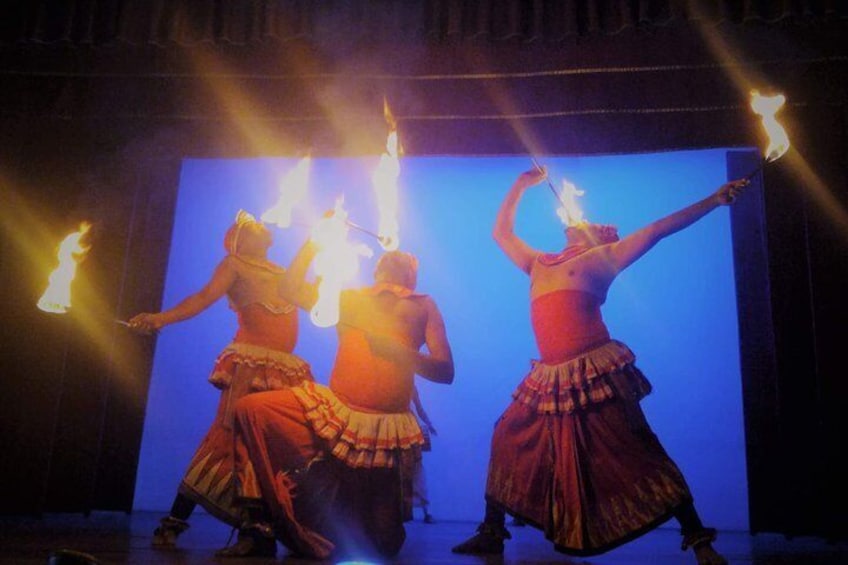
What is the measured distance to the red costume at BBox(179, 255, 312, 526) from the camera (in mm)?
3152

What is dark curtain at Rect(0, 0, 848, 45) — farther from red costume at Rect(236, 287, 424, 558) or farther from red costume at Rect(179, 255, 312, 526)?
red costume at Rect(236, 287, 424, 558)

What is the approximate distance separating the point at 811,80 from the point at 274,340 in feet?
12.5

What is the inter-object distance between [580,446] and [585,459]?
6 centimetres

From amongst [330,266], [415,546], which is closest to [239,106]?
[330,266]

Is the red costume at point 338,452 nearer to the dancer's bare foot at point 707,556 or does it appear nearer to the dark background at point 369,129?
the dancer's bare foot at point 707,556

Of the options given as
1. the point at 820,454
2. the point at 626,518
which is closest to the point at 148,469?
the point at 626,518

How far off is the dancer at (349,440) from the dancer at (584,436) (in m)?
0.48

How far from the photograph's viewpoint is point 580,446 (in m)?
3.04

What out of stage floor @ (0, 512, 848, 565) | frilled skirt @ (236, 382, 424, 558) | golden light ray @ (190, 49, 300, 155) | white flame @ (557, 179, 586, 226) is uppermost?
golden light ray @ (190, 49, 300, 155)

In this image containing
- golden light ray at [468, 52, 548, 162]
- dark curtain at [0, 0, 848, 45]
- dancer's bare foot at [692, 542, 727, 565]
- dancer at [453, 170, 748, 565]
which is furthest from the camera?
golden light ray at [468, 52, 548, 162]

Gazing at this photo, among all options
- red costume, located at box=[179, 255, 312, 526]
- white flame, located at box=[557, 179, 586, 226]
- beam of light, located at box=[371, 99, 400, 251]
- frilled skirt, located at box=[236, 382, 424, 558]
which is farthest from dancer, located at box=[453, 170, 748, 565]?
red costume, located at box=[179, 255, 312, 526]

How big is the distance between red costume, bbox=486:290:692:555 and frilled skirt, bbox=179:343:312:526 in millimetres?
1188

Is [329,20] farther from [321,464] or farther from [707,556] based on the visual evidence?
[707,556]

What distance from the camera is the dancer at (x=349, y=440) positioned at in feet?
9.10
